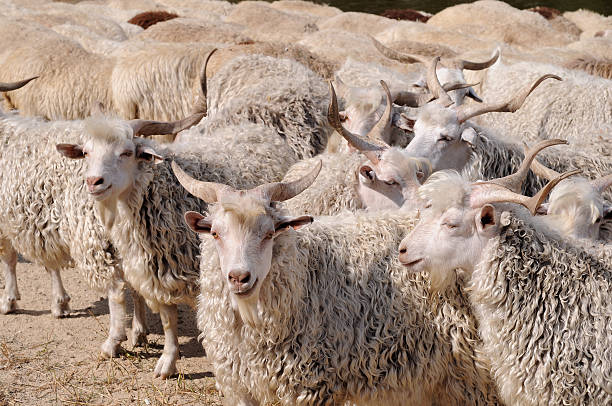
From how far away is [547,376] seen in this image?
359 cm

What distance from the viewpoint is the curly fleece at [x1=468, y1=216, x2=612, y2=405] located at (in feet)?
11.7

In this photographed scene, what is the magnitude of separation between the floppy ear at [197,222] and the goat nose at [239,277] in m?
0.40

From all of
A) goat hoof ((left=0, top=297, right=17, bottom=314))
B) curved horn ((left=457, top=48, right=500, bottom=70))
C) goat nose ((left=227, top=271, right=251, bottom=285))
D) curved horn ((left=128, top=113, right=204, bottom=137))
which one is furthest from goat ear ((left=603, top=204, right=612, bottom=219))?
goat hoof ((left=0, top=297, right=17, bottom=314))

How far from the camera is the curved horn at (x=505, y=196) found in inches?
139

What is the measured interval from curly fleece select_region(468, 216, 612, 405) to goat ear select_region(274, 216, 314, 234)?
844 mm

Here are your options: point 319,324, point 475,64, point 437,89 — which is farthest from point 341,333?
point 475,64

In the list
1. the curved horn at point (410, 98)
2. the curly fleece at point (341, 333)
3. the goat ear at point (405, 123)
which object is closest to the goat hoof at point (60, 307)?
the curly fleece at point (341, 333)

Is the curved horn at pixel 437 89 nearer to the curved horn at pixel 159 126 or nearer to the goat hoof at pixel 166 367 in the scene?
the curved horn at pixel 159 126

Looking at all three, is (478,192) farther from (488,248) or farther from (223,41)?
(223,41)

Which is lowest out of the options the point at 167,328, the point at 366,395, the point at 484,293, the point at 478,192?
the point at 167,328

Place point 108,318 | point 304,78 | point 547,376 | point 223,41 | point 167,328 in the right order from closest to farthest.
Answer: point 547,376 → point 167,328 → point 108,318 → point 304,78 → point 223,41

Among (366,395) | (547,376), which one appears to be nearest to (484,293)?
(547,376)

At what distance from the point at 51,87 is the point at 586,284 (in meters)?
6.74

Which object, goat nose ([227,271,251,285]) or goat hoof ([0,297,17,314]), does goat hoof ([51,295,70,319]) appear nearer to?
goat hoof ([0,297,17,314])
